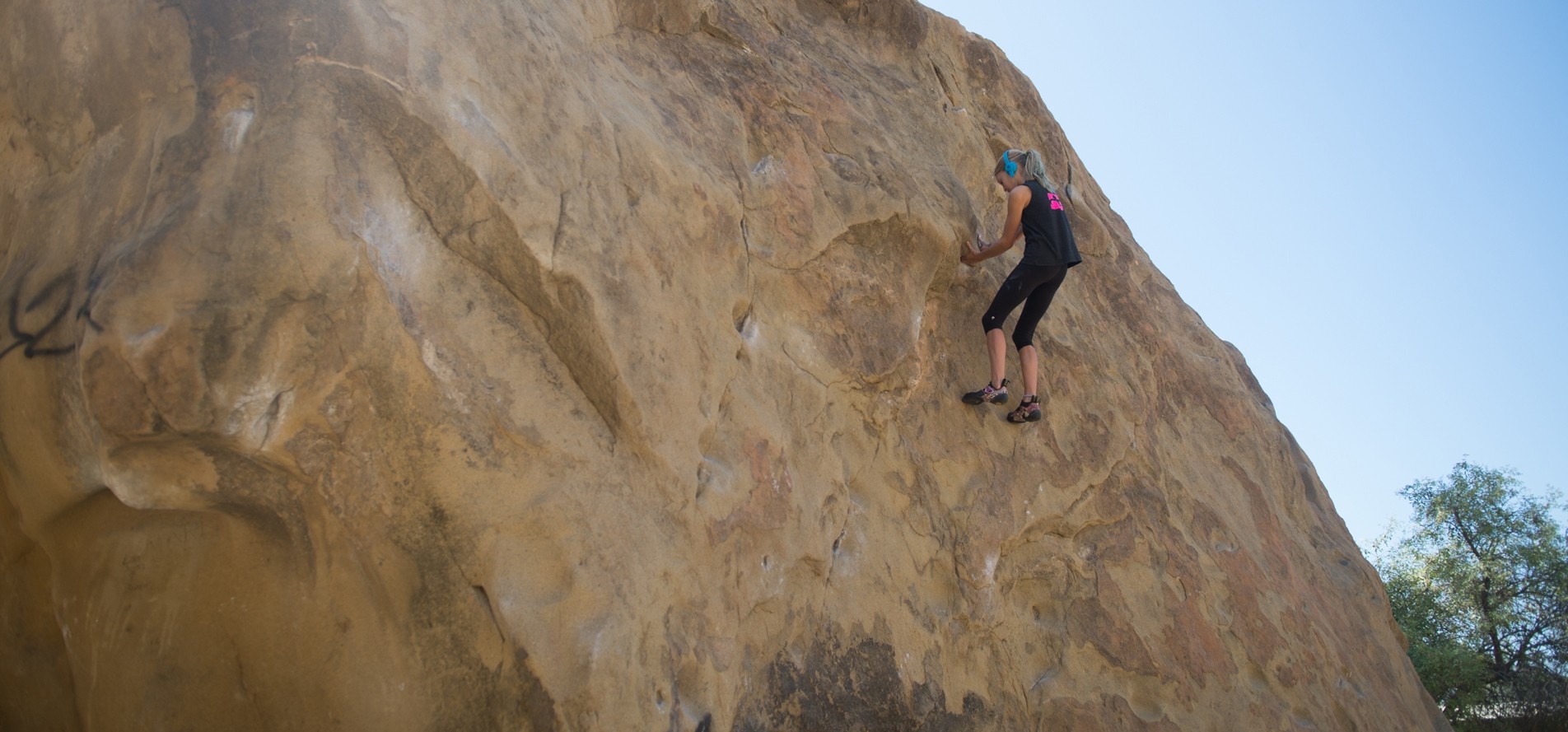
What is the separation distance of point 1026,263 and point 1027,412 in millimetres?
751

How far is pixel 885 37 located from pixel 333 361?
15.1 ft

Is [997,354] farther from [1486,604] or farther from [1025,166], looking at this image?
[1486,604]

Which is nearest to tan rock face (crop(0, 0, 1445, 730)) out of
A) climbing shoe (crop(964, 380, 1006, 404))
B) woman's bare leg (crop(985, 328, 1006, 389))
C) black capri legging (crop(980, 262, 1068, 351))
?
climbing shoe (crop(964, 380, 1006, 404))

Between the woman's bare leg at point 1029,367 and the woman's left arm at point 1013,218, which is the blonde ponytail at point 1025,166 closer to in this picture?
the woman's left arm at point 1013,218

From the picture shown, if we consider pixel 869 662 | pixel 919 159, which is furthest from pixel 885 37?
pixel 869 662

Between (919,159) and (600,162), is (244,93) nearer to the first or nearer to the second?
(600,162)

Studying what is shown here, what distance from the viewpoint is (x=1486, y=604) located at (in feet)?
40.9

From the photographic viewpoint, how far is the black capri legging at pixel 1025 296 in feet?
17.7

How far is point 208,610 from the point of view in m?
3.22

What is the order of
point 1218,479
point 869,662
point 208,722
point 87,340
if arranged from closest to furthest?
point 87,340, point 208,722, point 869,662, point 1218,479

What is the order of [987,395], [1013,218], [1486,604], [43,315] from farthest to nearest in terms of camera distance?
[1486,604] < [1013,218] < [987,395] < [43,315]

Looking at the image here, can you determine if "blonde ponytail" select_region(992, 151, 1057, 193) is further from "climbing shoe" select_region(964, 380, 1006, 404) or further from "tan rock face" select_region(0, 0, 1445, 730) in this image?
"climbing shoe" select_region(964, 380, 1006, 404)

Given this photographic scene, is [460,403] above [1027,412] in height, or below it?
below

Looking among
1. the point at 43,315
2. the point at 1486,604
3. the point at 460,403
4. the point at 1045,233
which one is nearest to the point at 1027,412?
the point at 1045,233
